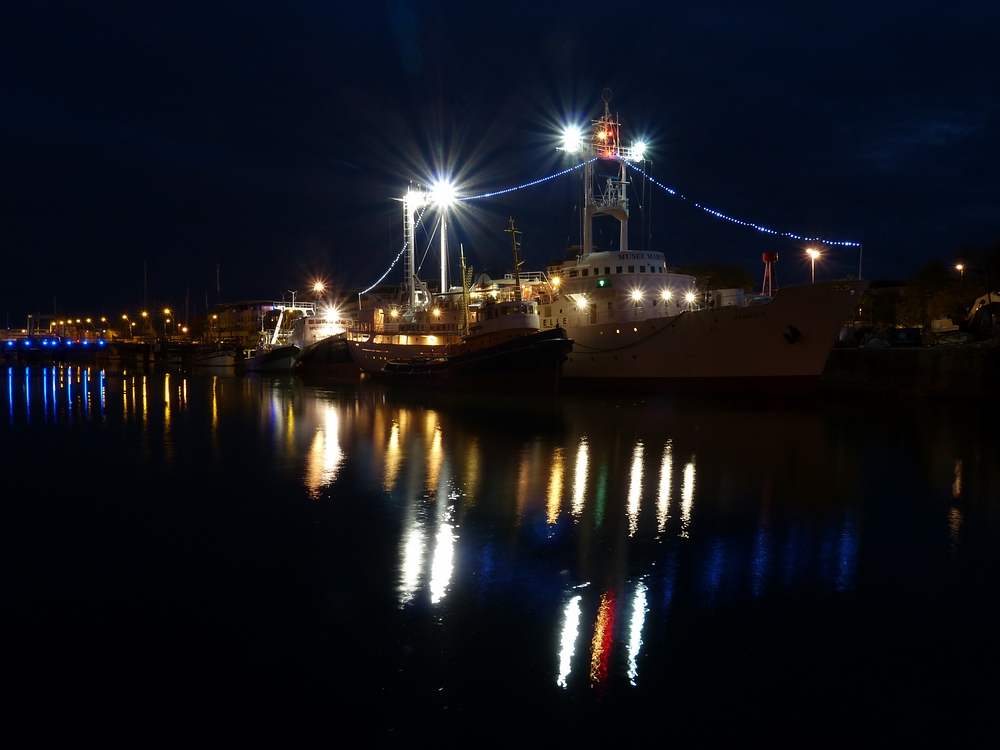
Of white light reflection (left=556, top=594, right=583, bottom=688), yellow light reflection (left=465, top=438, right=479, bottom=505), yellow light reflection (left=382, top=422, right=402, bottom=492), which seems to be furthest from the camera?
yellow light reflection (left=382, top=422, right=402, bottom=492)

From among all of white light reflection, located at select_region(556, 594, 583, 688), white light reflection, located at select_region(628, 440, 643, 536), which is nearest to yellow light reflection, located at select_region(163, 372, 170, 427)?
white light reflection, located at select_region(628, 440, 643, 536)

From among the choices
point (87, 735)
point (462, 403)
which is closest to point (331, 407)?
point (462, 403)

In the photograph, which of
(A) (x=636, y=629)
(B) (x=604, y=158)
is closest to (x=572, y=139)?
(B) (x=604, y=158)

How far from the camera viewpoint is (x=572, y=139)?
37.8 meters

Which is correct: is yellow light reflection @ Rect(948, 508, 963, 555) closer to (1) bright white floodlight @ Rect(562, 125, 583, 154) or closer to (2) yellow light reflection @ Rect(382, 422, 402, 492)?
(2) yellow light reflection @ Rect(382, 422, 402, 492)

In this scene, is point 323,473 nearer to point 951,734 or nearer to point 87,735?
point 87,735

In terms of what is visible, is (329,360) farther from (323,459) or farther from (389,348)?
(323,459)

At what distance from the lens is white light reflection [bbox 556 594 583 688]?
19.6 feet

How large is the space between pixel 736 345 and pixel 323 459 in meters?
18.5

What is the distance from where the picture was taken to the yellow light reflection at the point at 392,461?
44.9 ft

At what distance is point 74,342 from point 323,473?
440ft

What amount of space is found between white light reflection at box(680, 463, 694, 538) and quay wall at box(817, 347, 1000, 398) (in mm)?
21441

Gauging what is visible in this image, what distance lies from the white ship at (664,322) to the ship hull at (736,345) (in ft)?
0.13

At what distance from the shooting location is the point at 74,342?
128 meters
